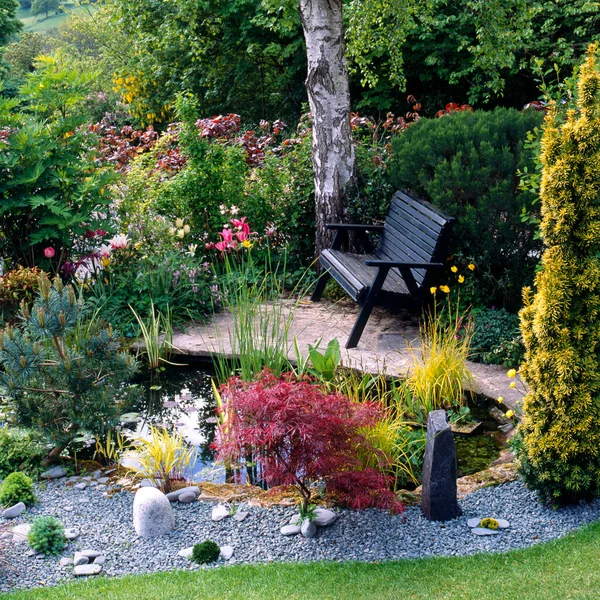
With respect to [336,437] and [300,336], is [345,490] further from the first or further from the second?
[300,336]

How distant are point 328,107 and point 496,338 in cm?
306

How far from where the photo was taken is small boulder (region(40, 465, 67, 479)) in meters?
4.58

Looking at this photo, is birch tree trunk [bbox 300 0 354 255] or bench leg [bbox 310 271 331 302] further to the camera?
bench leg [bbox 310 271 331 302]

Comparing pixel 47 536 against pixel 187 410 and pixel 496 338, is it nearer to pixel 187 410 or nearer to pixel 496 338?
pixel 187 410

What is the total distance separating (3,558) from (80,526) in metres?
0.48

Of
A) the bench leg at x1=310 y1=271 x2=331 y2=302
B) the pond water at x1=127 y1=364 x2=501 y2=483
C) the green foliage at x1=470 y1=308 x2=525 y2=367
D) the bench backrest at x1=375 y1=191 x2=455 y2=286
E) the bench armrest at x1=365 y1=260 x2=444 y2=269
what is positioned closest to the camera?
the pond water at x1=127 y1=364 x2=501 y2=483

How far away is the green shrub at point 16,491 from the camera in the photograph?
13.5 feet

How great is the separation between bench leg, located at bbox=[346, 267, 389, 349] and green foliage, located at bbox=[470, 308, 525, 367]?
2.81 feet

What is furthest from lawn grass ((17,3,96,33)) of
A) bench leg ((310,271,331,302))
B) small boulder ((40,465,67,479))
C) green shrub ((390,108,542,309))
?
small boulder ((40,465,67,479))

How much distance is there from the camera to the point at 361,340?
6.47m

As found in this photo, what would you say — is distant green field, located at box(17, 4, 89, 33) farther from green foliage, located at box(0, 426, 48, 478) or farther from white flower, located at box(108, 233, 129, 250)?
green foliage, located at box(0, 426, 48, 478)

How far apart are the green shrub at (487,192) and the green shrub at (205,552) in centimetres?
382

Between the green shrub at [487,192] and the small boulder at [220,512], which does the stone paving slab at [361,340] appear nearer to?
the green shrub at [487,192]

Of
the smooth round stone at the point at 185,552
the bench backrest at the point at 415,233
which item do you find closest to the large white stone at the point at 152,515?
the smooth round stone at the point at 185,552
